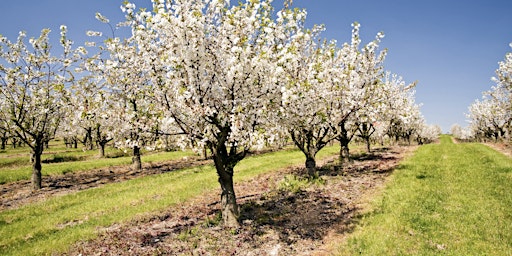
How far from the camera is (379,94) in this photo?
20.6 metres

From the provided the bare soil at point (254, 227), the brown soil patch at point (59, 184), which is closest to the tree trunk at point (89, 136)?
the brown soil patch at point (59, 184)

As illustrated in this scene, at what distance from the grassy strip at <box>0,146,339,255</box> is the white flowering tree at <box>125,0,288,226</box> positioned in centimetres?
706

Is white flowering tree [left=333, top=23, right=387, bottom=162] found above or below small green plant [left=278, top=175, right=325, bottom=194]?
above

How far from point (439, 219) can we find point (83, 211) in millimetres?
18071

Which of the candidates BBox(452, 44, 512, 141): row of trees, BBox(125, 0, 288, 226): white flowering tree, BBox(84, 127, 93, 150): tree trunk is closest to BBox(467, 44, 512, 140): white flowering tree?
BBox(452, 44, 512, 141): row of trees

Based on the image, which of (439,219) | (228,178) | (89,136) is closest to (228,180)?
(228,178)

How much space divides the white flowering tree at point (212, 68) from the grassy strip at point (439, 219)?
5.68 metres

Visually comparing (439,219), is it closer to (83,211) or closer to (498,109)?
(83,211)

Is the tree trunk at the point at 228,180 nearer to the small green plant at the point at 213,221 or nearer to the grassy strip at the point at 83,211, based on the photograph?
the small green plant at the point at 213,221

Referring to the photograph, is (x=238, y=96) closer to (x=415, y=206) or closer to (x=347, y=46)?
(x=415, y=206)

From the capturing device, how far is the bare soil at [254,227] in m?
11.1

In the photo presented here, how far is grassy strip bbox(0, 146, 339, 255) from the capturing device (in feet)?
41.2

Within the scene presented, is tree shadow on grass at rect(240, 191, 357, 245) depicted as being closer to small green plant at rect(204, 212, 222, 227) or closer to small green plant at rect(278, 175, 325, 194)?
small green plant at rect(204, 212, 222, 227)

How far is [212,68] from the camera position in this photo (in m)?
11.2
